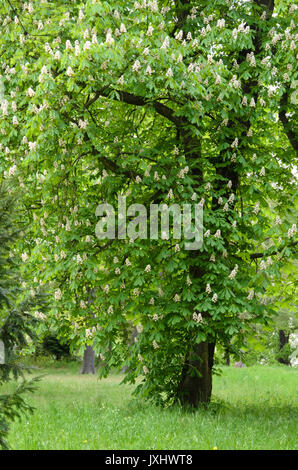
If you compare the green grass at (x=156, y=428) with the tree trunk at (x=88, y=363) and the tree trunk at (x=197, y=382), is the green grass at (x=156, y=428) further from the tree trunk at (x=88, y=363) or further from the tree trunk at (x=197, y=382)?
the tree trunk at (x=88, y=363)

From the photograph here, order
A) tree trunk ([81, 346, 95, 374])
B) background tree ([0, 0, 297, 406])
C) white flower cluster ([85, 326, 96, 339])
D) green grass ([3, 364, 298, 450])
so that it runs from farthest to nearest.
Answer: tree trunk ([81, 346, 95, 374])
white flower cluster ([85, 326, 96, 339])
background tree ([0, 0, 297, 406])
green grass ([3, 364, 298, 450])

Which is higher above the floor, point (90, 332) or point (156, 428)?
point (90, 332)

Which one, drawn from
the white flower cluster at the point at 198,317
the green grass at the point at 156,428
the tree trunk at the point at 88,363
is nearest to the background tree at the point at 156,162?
the white flower cluster at the point at 198,317

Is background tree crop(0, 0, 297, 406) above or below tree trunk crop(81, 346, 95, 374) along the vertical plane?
above

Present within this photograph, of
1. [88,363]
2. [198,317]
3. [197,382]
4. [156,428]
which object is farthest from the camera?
[88,363]

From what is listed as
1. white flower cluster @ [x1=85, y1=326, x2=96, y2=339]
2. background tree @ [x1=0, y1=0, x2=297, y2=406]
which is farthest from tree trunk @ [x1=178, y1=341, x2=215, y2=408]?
white flower cluster @ [x1=85, y1=326, x2=96, y2=339]

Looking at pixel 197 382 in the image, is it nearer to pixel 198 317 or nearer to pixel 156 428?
pixel 198 317

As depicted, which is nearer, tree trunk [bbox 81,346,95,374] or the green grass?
the green grass

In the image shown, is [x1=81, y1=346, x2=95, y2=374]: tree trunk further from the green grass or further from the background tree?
the background tree

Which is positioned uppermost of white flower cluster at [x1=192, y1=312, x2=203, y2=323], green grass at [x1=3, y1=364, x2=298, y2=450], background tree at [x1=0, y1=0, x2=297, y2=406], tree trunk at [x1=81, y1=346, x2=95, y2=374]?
background tree at [x1=0, y1=0, x2=297, y2=406]

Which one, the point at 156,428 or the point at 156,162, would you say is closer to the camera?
the point at 156,428

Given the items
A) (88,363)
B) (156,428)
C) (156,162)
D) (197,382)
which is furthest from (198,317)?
(88,363)

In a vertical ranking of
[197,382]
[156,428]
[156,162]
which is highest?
[156,162]

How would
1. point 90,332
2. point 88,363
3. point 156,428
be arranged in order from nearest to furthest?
point 156,428 → point 90,332 → point 88,363
